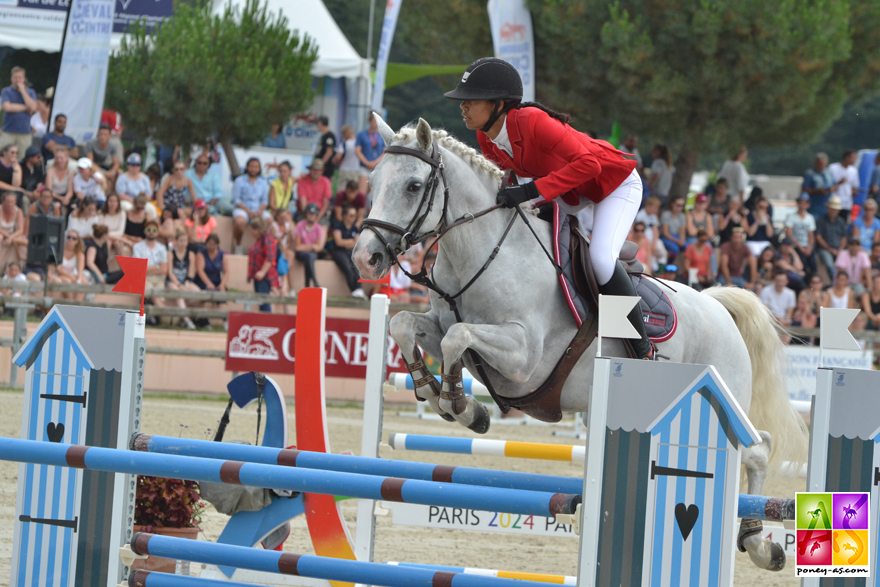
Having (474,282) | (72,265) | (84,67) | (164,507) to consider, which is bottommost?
(164,507)

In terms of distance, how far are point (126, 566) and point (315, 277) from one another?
817 centimetres

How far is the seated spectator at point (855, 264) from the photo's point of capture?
1153 centimetres

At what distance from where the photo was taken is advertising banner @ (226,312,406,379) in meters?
8.99

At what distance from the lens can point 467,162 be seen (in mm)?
3467

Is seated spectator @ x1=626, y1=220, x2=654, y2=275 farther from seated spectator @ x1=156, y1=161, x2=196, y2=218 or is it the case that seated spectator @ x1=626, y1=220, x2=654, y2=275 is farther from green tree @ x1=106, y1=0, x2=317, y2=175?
green tree @ x1=106, y1=0, x2=317, y2=175

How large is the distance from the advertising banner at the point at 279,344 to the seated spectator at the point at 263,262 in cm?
175

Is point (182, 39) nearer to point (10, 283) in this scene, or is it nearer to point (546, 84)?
point (546, 84)

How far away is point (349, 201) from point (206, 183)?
177cm

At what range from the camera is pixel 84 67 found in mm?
10258

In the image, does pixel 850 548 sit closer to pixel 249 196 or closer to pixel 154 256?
pixel 154 256

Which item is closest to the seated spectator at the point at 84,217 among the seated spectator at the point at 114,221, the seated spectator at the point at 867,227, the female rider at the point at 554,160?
the seated spectator at the point at 114,221

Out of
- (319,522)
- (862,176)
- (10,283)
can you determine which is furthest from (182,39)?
(319,522)

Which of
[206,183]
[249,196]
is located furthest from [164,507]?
[206,183]

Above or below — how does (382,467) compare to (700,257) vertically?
below
